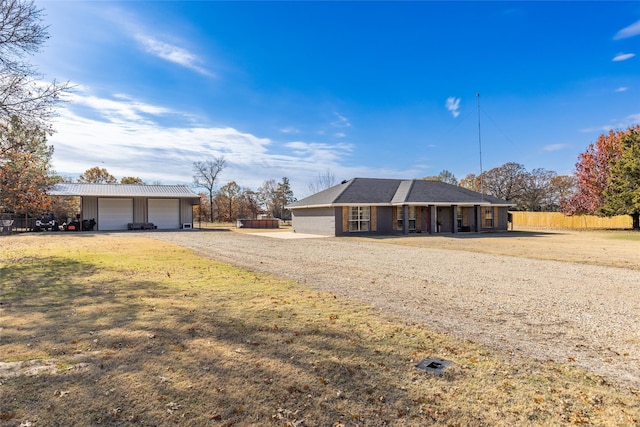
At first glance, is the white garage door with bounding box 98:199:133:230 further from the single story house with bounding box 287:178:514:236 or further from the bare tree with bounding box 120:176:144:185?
the bare tree with bounding box 120:176:144:185

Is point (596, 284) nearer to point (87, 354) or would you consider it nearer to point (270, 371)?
point (270, 371)

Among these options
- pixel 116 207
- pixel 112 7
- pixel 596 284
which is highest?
pixel 112 7

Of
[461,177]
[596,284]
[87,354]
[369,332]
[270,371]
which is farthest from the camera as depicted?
[461,177]

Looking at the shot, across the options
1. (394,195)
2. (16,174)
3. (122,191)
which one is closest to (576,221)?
(394,195)

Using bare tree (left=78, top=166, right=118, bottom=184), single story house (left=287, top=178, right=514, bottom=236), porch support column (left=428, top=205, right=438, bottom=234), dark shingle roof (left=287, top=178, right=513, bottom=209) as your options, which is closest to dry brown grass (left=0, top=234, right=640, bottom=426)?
single story house (left=287, top=178, right=514, bottom=236)

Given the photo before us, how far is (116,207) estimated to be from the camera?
30703 millimetres

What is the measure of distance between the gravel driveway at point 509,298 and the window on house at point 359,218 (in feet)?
41.7

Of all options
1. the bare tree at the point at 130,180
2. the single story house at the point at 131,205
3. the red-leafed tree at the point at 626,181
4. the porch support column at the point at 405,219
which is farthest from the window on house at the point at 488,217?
the bare tree at the point at 130,180

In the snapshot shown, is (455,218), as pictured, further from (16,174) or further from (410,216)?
(16,174)

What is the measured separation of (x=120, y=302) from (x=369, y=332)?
4.11 meters

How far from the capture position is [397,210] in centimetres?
2581

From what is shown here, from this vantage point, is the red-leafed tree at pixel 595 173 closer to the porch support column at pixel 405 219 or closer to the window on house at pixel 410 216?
the window on house at pixel 410 216

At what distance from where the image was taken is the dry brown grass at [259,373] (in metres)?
2.80

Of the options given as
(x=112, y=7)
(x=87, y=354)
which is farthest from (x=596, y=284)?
(x=112, y=7)
